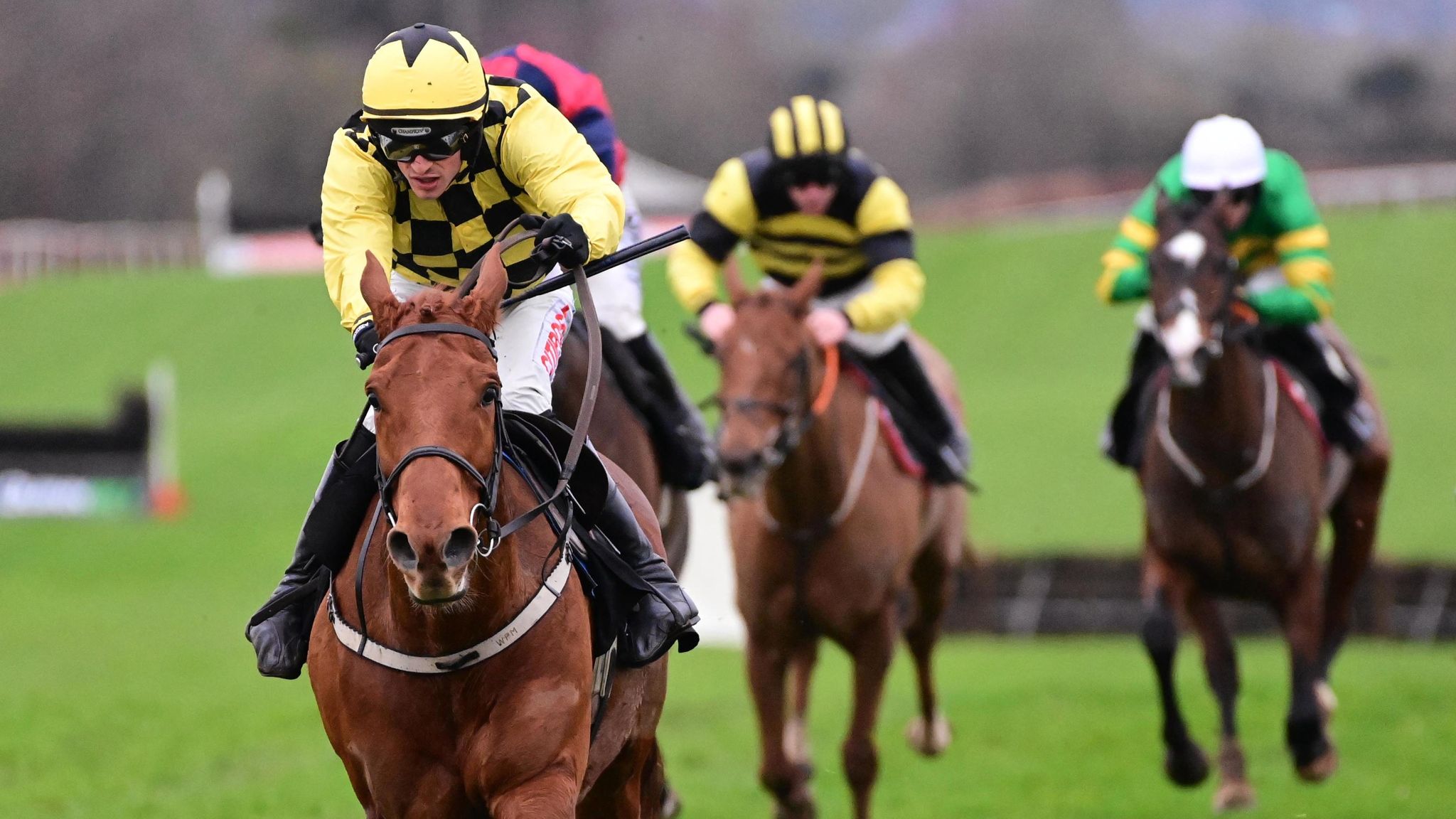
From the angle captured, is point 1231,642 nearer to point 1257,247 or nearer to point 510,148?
point 1257,247

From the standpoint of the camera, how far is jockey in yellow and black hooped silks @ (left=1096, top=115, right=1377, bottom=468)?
29.7 feet

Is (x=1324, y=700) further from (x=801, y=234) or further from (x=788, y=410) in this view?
(x=801, y=234)

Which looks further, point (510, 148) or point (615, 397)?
point (615, 397)

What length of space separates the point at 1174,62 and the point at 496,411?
2749 inches

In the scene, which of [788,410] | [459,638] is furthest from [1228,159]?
[459,638]

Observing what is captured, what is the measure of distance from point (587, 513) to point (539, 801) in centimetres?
102

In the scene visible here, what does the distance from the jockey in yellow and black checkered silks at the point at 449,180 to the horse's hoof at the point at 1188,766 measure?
4.38 metres

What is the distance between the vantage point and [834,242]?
953 cm

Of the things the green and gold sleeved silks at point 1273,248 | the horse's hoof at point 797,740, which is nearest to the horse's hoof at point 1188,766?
the horse's hoof at point 797,740

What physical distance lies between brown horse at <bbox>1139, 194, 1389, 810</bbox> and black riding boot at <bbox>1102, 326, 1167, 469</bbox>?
1.21 feet

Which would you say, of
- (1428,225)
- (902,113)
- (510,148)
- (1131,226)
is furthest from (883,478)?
(902,113)

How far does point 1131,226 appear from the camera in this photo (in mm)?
9414

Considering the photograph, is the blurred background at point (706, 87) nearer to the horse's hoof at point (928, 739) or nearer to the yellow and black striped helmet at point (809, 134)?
the horse's hoof at point (928, 739)

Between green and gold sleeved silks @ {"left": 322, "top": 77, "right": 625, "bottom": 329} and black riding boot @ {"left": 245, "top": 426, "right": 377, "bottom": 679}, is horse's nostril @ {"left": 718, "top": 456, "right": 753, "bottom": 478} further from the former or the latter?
black riding boot @ {"left": 245, "top": 426, "right": 377, "bottom": 679}
